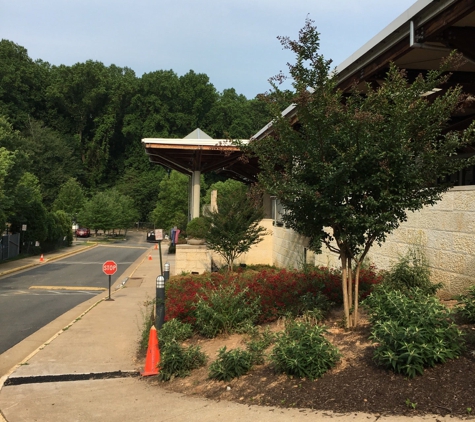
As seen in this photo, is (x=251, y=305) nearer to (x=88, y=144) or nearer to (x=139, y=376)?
(x=139, y=376)

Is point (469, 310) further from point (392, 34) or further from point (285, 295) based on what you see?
point (392, 34)

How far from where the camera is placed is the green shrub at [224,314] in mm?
7906

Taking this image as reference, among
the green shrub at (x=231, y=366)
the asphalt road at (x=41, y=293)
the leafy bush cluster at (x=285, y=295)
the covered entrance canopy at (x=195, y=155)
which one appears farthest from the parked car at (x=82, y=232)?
the green shrub at (x=231, y=366)

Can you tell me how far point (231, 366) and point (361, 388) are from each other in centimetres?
166

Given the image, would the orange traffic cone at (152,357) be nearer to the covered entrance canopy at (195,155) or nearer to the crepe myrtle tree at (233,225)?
the crepe myrtle tree at (233,225)

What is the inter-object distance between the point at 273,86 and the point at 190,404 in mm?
4293

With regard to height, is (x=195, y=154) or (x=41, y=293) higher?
(x=195, y=154)

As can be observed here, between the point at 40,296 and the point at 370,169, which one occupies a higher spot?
the point at 370,169

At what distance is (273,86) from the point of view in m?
7.00

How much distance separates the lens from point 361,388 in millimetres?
4809

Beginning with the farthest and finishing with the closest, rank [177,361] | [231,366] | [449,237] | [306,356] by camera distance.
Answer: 1. [449,237]
2. [177,361]
3. [231,366]
4. [306,356]

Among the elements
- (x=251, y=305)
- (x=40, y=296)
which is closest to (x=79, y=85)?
(x=40, y=296)

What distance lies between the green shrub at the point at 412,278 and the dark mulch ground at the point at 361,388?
5.66 ft

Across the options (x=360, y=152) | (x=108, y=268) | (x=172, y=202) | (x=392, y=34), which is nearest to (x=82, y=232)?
(x=172, y=202)
